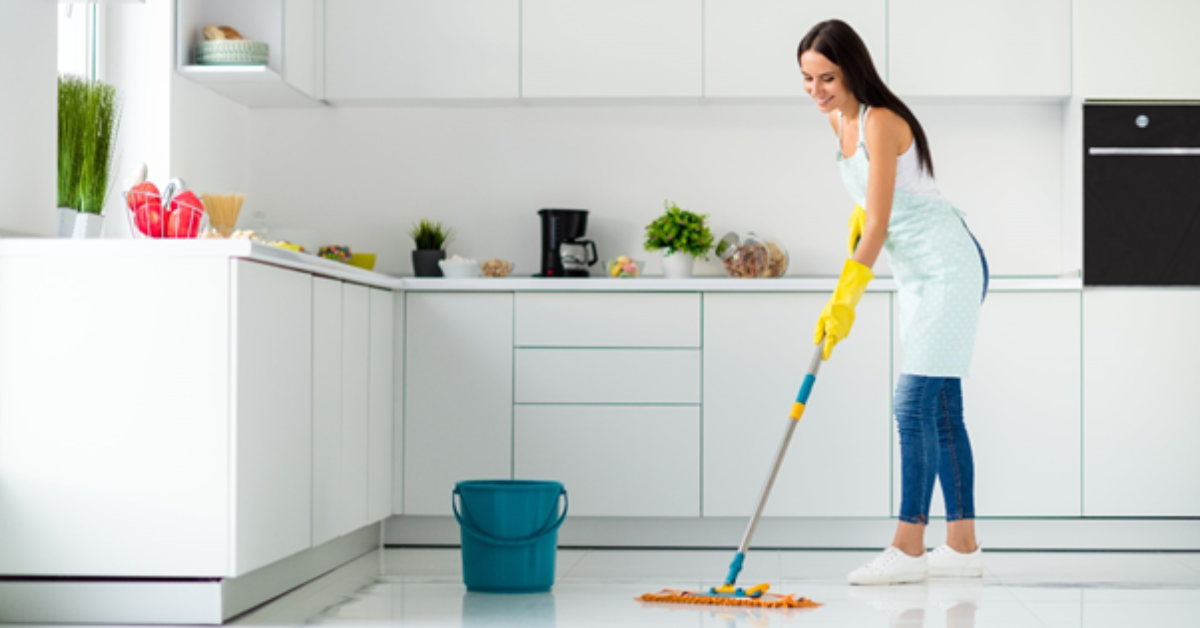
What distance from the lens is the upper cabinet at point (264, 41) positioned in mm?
3832

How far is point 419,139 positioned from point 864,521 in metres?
1.91

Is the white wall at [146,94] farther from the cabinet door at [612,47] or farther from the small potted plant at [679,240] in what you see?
the small potted plant at [679,240]

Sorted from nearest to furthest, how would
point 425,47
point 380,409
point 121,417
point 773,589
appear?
point 121,417, point 773,589, point 380,409, point 425,47

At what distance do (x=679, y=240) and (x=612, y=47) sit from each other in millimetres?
644

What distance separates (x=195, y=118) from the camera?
3922mm

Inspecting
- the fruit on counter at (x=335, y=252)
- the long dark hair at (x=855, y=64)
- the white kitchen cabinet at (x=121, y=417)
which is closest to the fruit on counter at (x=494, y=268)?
the fruit on counter at (x=335, y=252)

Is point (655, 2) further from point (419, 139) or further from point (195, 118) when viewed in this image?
point (195, 118)

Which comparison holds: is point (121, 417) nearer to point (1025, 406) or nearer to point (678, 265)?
point (678, 265)

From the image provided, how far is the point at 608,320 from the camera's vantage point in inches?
150

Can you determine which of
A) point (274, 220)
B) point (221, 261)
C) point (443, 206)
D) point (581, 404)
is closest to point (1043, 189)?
point (581, 404)

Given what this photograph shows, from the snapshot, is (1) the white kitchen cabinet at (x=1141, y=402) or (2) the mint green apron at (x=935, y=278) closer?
(2) the mint green apron at (x=935, y=278)

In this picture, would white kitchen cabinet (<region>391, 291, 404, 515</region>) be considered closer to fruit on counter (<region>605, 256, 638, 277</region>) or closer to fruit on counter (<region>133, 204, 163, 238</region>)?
fruit on counter (<region>605, 256, 638, 277</region>)

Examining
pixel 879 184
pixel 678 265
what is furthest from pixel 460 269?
pixel 879 184

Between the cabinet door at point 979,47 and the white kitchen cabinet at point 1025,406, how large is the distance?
703 mm
